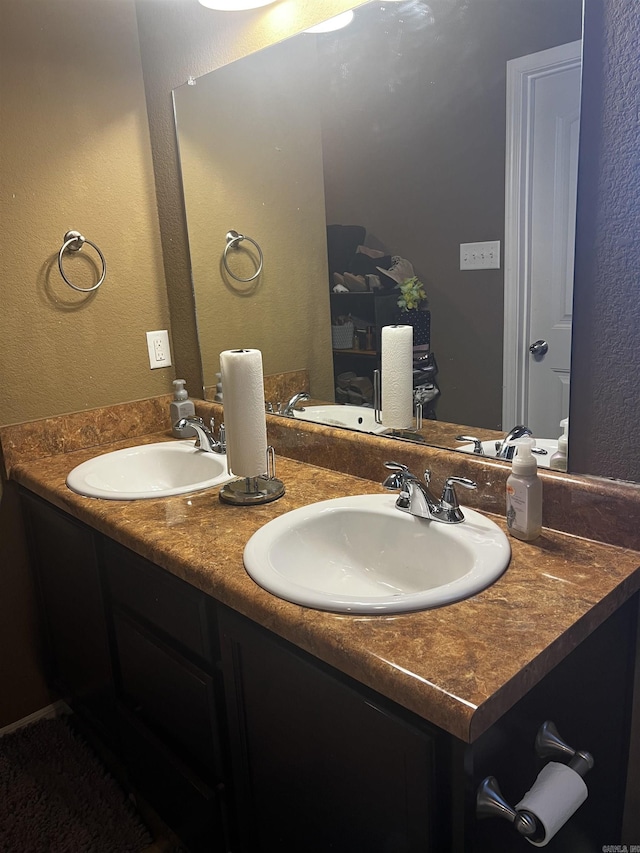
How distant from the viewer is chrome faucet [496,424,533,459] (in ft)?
4.07

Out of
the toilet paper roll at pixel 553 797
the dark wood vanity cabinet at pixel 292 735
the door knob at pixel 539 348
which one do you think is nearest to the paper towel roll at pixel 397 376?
the door knob at pixel 539 348

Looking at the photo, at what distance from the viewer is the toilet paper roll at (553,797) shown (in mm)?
792

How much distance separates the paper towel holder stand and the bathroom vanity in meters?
0.03

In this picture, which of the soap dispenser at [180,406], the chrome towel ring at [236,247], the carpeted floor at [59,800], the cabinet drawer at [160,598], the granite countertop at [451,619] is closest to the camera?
the granite countertop at [451,619]

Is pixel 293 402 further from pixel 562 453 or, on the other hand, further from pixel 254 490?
pixel 562 453

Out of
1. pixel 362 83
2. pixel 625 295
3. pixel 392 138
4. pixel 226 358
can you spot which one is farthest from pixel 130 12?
pixel 625 295

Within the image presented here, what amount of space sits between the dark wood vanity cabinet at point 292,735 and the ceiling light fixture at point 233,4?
1.36 meters

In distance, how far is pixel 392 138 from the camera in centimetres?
136

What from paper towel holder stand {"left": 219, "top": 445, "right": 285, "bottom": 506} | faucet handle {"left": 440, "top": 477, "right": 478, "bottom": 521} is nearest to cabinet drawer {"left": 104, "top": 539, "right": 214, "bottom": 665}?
paper towel holder stand {"left": 219, "top": 445, "right": 285, "bottom": 506}

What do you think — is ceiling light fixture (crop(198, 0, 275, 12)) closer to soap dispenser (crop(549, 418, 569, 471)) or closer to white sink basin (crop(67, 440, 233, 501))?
white sink basin (crop(67, 440, 233, 501))

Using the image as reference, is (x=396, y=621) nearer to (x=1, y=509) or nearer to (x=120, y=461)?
(x=120, y=461)

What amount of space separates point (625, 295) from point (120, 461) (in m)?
1.36

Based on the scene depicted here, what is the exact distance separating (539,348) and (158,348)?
1.30 metres

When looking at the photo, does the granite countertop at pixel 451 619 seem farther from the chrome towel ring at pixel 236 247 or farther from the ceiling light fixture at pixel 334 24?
the ceiling light fixture at pixel 334 24
